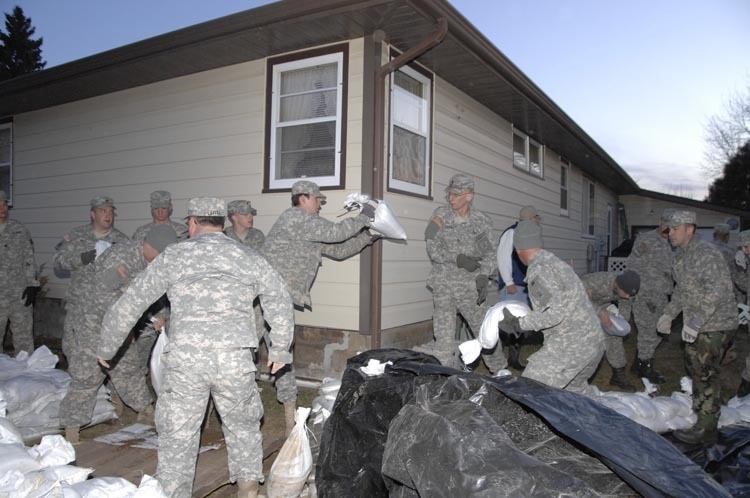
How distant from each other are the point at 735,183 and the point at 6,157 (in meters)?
39.4

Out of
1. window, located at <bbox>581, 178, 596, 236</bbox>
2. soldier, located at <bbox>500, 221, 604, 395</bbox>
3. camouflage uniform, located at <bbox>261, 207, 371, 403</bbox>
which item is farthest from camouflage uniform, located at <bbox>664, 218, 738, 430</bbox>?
window, located at <bbox>581, 178, 596, 236</bbox>

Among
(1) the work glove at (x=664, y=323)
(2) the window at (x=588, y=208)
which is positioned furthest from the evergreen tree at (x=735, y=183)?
(1) the work glove at (x=664, y=323)

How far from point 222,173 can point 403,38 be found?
114 inches

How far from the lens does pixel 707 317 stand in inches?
175

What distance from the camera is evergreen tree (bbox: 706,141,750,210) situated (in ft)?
112

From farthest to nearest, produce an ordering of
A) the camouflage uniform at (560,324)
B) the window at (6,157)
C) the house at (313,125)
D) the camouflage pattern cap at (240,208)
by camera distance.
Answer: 1. the window at (6,157)
2. the camouflage pattern cap at (240,208)
3. the house at (313,125)
4. the camouflage uniform at (560,324)

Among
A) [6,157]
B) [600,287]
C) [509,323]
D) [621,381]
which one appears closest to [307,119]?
[509,323]

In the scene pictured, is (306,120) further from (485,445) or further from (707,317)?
(485,445)

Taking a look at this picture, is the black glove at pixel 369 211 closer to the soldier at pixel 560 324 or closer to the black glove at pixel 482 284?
the black glove at pixel 482 284

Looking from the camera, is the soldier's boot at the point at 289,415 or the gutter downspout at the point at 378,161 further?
the gutter downspout at the point at 378,161

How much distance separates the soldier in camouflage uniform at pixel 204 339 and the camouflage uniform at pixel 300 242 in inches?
58.9

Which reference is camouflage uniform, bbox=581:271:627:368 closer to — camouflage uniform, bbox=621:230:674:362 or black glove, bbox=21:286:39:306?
camouflage uniform, bbox=621:230:674:362

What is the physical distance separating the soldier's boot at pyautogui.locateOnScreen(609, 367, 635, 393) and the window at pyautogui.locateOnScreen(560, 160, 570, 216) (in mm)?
7052

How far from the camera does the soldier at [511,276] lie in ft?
20.9
